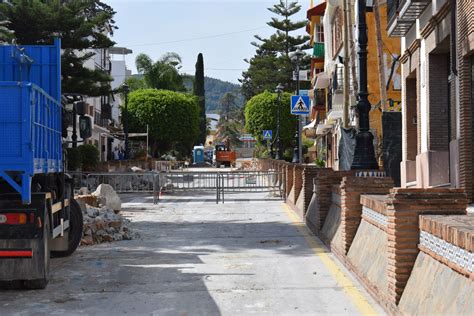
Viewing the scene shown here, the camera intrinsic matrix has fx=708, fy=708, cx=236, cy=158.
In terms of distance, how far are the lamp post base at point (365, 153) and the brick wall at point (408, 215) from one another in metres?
7.24

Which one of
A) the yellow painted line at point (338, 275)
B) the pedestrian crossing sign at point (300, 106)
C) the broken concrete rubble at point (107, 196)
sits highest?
the pedestrian crossing sign at point (300, 106)

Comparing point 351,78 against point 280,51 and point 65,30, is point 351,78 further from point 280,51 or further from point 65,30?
point 280,51

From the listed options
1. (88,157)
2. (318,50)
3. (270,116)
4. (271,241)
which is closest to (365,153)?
(271,241)

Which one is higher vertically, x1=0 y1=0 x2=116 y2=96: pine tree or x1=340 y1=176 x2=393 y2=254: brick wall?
x1=0 y1=0 x2=116 y2=96: pine tree

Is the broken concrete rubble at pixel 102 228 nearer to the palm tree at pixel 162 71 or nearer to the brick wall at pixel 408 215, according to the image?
the brick wall at pixel 408 215

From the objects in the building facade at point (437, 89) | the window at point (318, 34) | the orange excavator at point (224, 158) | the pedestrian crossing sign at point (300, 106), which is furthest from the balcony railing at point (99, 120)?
the building facade at point (437, 89)

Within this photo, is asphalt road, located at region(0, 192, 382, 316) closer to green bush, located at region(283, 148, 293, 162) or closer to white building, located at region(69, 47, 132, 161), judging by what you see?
white building, located at region(69, 47, 132, 161)

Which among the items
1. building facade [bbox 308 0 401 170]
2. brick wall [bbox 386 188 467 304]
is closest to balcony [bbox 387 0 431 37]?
building facade [bbox 308 0 401 170]

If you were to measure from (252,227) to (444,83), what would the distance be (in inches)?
257

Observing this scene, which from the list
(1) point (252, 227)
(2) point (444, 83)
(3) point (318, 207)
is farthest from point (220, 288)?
(2) point (444, 83)

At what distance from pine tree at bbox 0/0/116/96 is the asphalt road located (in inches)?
652

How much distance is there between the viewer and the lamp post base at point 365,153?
14455mm

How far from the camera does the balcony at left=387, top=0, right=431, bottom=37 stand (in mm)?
18453

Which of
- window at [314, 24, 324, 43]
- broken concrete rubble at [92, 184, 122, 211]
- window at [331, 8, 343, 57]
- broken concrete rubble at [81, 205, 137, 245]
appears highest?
window at [314, 24, 324, 43]
